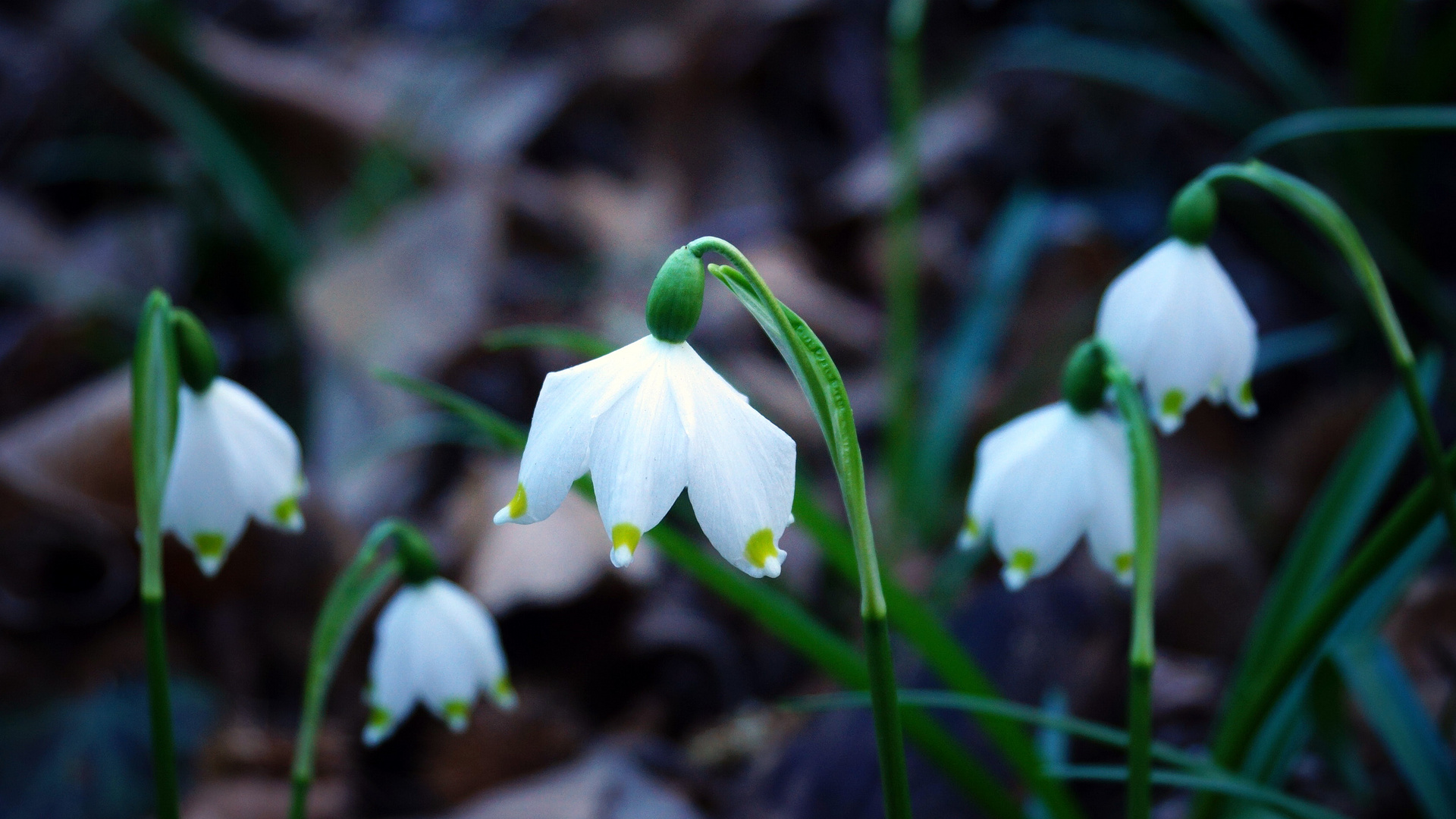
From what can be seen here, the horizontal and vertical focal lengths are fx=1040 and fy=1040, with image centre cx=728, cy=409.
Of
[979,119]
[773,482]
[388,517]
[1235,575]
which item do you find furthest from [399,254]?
[773,482]

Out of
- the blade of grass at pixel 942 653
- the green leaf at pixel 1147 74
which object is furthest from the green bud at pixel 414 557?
the green leaf at pixel 1147 74

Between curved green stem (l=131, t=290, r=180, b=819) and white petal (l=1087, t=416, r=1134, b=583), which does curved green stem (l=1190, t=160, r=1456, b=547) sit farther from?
curved green stem (l=131, t=290, r=180, b=819)


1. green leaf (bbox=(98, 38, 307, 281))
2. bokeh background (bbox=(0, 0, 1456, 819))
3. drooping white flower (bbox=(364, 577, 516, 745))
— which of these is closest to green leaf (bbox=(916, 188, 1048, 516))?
bokeh background (bbox=(0, 0, 1456, 819))

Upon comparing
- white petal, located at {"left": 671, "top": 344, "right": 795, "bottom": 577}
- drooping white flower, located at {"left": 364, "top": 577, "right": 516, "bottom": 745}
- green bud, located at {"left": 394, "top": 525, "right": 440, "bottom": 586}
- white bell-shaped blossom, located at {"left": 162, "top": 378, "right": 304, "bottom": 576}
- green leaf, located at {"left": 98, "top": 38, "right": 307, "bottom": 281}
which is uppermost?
green leaf, located at {"left": 98, "top": 38, "right": 307, "bottom": 281}

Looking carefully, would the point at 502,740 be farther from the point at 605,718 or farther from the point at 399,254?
the point at 399,254

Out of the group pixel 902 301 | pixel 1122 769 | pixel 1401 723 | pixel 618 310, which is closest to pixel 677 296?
pixel 1122 769
